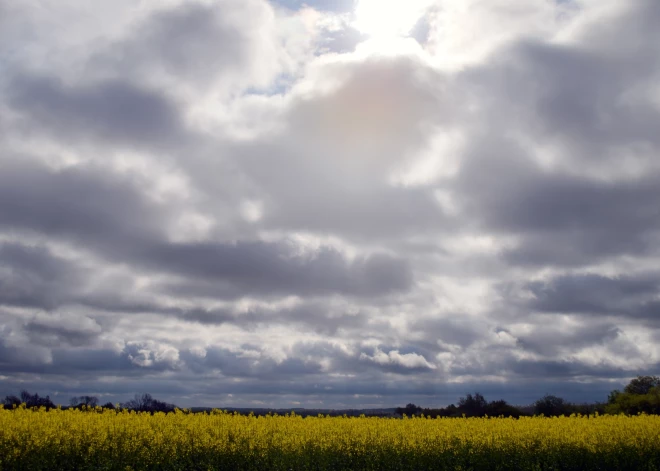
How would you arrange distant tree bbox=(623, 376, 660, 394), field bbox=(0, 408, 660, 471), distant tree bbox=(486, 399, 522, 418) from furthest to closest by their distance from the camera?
distant tree bbox=(623, 376, 660, 394) < distant tree bbox=(486, 399, 522, 418) < field bbox=(0, 408, 660, 471)

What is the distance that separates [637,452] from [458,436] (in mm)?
7149

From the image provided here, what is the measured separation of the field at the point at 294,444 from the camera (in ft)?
47.7

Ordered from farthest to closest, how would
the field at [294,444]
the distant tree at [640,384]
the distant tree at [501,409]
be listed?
the distant tree at [640,384] < the distant tree at [501,409] < the field at [294,444]

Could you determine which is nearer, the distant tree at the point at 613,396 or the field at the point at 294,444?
the field at the point at 294,444

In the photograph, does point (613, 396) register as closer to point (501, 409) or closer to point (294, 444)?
point (501, 409)

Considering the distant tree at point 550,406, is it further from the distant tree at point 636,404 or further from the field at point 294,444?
the field at point 294,444

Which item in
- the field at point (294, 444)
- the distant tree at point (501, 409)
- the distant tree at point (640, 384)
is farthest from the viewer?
the distant tree at point (640, 384)

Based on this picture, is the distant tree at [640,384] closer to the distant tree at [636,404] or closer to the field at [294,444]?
the distant tree at [636,404]

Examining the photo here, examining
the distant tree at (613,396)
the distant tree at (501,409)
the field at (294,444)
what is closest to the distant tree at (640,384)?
the distant tree at (613,396)

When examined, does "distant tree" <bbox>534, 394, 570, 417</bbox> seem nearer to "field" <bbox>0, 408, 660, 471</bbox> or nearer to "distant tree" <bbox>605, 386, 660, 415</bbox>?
"distant tree" <bbox>605, 386, 660, 415</bbox>

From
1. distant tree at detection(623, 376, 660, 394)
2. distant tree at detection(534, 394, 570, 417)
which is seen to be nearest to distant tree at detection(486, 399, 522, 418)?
distant tree at detection(534, 394, 570, 417)

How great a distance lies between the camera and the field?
47.7 feet

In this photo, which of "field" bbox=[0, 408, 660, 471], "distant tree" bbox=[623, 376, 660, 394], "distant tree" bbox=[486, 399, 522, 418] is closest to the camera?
"field" bbox=[0, 408, 660, 471]

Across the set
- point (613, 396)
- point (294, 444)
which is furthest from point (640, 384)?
point (294, 444)
